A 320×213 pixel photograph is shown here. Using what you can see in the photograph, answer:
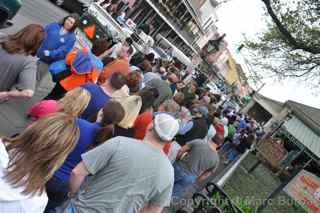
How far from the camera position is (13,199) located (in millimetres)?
1887

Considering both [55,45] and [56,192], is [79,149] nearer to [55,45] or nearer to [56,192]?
[56,192]

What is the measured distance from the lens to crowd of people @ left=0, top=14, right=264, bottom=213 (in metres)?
2.16

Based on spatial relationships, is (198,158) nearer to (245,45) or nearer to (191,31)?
(245,45)

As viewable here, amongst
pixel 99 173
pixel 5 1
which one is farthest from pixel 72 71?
pixel 99 173

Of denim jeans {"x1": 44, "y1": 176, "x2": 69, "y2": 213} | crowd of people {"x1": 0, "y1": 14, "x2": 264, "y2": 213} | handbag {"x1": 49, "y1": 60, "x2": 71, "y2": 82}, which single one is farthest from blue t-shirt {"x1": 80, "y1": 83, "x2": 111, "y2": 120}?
denim jeans {"x1": 44, "y1": 176, "x2": 69, "y2": 213}

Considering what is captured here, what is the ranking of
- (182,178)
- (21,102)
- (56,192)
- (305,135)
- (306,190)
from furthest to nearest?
(305,135) < (306,190) < (21,102) < (182,178) < (56,192)

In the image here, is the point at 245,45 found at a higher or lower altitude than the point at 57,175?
higher

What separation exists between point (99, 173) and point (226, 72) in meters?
117

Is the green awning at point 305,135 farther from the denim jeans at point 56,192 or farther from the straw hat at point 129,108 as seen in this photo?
the denim jeans at point 56,192

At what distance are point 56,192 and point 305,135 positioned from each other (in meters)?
11.2

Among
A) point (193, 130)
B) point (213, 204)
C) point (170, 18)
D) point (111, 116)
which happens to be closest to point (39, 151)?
point (111, 116)

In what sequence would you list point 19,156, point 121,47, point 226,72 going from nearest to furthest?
point 19,156
point 121,47
point 226,72

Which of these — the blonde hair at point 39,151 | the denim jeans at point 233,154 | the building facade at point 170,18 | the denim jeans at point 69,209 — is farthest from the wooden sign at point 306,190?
the building facade at point 170,18

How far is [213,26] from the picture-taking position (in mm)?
99062
